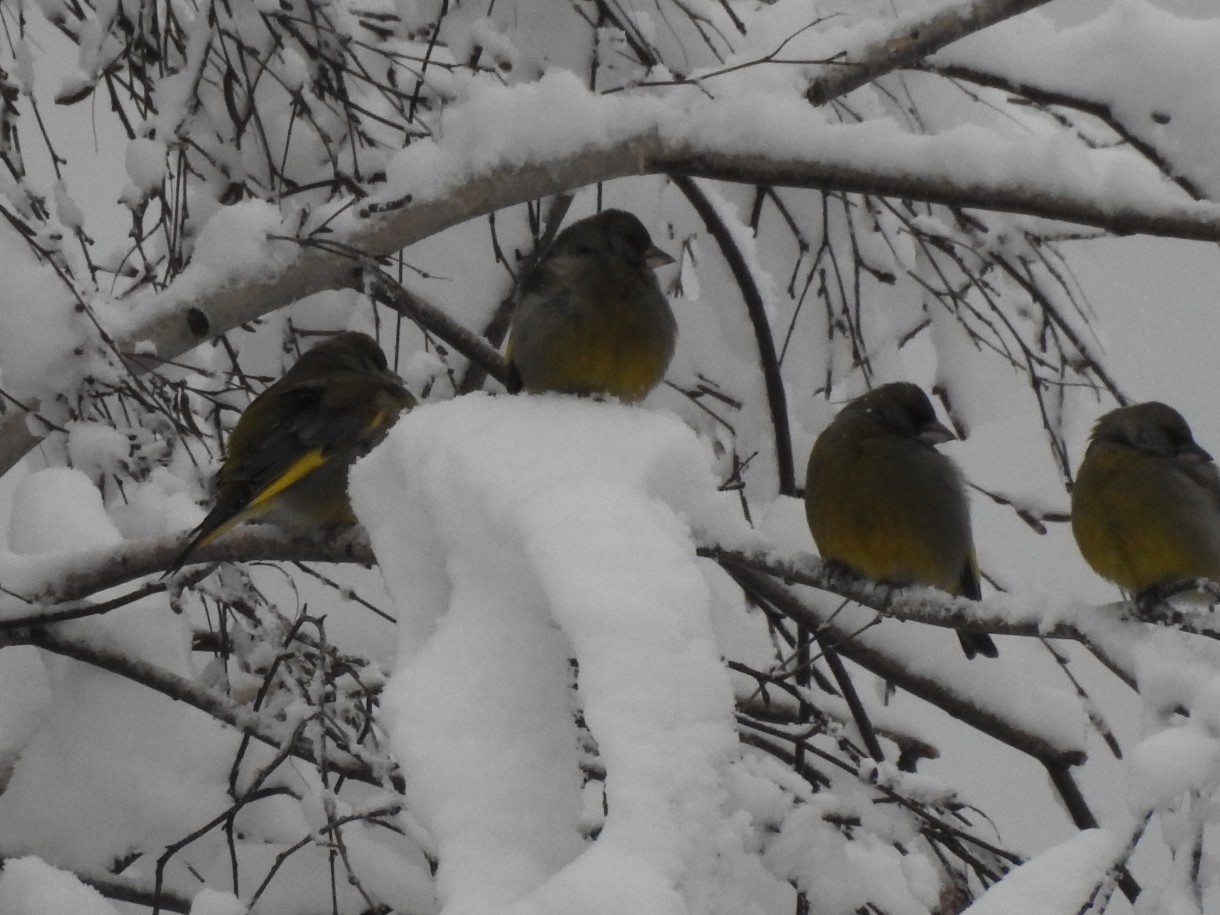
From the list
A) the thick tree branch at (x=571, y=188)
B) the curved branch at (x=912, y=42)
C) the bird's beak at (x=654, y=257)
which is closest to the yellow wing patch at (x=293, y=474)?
the thick tree branch at (x=571, y=188)

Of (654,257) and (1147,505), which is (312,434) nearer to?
(654,257)

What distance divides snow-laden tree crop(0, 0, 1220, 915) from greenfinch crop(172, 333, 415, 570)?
227mm

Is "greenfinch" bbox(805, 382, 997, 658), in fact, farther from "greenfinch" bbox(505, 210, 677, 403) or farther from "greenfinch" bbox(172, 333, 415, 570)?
"greenfinch" bbox(172, 333, 415, 570)

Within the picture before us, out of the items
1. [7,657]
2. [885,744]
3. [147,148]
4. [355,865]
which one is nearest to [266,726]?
[355,865]

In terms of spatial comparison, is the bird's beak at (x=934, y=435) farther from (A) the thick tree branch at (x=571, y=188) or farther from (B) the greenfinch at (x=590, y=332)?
(A) the thick tree branch at (x=571, y=188)

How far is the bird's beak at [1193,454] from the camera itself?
431 centimetres

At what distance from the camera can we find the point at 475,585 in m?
1.74

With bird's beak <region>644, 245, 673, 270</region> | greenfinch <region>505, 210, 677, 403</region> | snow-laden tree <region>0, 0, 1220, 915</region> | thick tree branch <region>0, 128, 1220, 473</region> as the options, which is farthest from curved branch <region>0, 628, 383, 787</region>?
bird's beak <region>644, 245, 673, 270</region>

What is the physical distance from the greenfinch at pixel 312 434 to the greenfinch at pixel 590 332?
675 millimetres

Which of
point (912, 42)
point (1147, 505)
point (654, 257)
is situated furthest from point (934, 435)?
point (912, 42)

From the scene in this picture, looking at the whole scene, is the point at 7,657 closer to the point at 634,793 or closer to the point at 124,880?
the point at 124,880

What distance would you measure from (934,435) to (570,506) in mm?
3115

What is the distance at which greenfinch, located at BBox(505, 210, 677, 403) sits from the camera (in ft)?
13.5

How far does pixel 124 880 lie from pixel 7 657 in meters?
0.65
